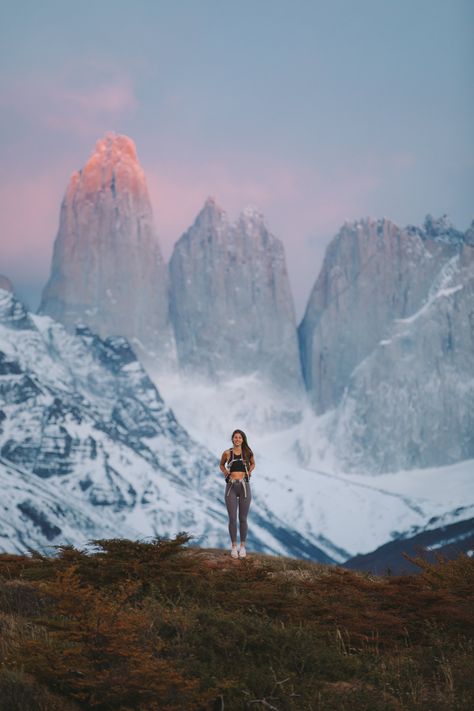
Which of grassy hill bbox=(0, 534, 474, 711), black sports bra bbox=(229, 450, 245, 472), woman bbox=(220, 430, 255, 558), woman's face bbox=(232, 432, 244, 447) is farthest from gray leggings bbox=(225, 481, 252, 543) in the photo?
grassy hill bbox=(0, 534, 474, 711)

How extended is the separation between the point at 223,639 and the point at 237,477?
10.8 metres

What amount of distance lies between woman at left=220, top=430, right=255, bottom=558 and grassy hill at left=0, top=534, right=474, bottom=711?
423cm

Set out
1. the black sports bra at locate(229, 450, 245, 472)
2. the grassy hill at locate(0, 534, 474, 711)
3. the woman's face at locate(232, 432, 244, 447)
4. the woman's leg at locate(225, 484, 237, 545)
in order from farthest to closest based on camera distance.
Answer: the woman's face at locate(232, 432, 244, 447)
the black sports bra at locate(229, 450, 245, 472)
the woman's leg at locate(225, 484, 237, 545)
the grassy hill at locate(0, 534, 474, 711)

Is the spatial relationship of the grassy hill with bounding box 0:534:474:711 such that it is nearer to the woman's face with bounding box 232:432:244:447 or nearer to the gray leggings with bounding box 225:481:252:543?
the gray leggings with bounding box 225:481:252:543

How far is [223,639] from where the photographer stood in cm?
1648

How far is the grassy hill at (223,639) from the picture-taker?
14031 millimetres

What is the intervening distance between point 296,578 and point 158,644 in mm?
9751

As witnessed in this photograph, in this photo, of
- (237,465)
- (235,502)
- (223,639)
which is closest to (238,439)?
(237,465)

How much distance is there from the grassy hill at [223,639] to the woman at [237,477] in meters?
4.23

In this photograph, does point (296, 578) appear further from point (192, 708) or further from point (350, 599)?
point (192, 708)

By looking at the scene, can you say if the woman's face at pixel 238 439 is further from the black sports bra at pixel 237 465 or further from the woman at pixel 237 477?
the black sports bra at pixel 237 465

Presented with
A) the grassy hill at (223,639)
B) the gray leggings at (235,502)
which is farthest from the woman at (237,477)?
the grassy hill at (223,639)

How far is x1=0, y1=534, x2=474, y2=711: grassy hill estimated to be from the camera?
46.0 feet

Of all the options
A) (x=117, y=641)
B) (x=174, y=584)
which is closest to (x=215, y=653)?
(x=117, y=641)
